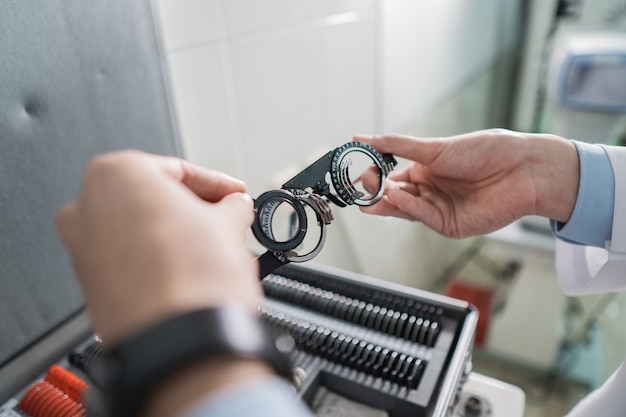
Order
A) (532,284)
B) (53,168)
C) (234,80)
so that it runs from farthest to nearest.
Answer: (532,284) → (234,80) → (53,168)

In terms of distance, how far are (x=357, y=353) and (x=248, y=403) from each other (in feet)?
1.35

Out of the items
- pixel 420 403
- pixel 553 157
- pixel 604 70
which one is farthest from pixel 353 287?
pixel 604 70

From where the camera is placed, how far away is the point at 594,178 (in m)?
0.72

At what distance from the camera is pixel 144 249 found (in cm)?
→ 29

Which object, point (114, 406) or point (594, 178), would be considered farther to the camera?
point (594, 178)

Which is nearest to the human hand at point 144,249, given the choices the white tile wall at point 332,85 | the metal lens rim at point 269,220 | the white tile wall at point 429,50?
the metal lens rim at point 269,220

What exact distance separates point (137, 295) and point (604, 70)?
1966 millimetres

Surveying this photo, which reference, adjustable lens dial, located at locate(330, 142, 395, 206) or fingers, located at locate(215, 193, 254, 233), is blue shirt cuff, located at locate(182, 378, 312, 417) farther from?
adjustable lens dial, located at locate(330, 142, 395, 206)

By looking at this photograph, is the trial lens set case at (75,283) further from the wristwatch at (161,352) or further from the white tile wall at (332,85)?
the wristwatch at (161,352)

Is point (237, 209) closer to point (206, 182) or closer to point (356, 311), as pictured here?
point (206, 182)

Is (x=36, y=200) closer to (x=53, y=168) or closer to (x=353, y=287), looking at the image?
(x=53, y=168)

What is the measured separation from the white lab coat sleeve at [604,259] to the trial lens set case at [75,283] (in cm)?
26

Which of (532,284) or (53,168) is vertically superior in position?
(53,168)

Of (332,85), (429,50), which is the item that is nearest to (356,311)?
(332,85)
